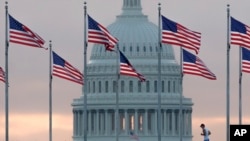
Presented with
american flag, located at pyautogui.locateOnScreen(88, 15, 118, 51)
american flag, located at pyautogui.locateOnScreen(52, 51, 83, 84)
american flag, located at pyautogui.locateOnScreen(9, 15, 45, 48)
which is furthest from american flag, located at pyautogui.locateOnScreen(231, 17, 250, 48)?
american flag, located at pyautogui.locateOnScreen(9, 15, 45, 48)

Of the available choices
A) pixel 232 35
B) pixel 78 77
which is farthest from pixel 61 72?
pixel 232 35

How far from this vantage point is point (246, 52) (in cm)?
19512

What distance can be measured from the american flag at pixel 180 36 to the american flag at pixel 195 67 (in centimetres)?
347

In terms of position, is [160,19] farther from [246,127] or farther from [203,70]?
[246,127]

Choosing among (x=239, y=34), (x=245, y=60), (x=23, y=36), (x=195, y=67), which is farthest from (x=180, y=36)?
(x=23, y=36)

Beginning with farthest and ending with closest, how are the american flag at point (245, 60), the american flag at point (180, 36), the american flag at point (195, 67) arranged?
the american flag at point (195, 67) < the american flag at point (245, 60) < the american flag at point (180, 36)

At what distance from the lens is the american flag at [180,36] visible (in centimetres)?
19100

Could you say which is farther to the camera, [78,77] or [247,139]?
[78,77]

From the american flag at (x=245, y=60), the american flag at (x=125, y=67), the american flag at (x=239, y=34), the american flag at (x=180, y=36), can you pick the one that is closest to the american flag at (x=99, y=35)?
the american flag at (x=180, y=36)

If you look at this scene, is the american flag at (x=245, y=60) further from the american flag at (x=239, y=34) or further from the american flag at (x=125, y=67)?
the american flag at (x=125, y=67)

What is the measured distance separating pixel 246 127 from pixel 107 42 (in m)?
40.5

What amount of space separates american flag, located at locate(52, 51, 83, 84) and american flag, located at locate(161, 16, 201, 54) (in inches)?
273

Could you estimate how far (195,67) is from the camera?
649 feet

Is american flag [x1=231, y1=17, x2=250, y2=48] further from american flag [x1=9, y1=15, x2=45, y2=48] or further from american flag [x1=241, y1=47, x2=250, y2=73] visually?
american flag [x1=9, y1=15, x2=45, y2=48]
